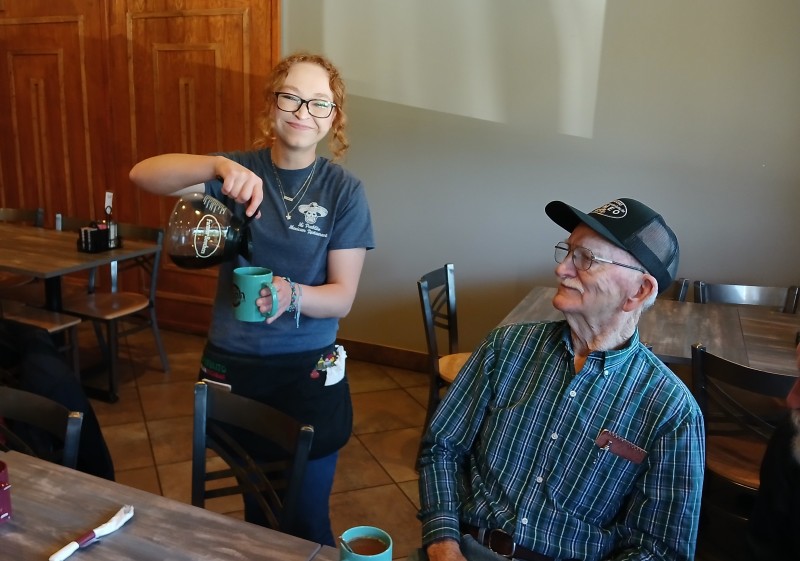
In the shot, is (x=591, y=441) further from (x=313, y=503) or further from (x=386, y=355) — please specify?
(x=386, y=355)

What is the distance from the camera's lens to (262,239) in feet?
4.86

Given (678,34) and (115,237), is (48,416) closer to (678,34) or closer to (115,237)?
(115,237)

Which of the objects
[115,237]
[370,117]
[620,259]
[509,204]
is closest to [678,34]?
[509,204]

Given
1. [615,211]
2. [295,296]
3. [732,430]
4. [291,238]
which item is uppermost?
[615,211]

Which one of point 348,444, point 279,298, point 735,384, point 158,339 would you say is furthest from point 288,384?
point 158,339

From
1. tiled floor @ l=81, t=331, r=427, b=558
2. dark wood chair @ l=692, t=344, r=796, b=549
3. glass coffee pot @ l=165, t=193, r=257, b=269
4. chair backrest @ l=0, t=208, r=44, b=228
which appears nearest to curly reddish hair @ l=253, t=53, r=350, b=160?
glass coffee pot @ l=165, t=193, r=257, b=269

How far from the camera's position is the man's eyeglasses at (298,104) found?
1.45 metres

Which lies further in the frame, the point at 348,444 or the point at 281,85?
the point at 348,444

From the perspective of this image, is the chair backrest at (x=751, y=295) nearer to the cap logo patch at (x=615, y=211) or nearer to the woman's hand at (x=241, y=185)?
the cap logo patch at (x=615, y=211)

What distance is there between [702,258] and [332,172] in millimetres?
2506

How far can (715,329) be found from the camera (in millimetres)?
2639

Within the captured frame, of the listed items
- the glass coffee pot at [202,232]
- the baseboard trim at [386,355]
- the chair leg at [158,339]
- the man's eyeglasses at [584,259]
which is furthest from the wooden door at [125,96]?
the man's eyeglasses at [584,259]

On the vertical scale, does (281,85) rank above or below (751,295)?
above

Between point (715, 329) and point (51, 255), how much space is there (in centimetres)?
316
